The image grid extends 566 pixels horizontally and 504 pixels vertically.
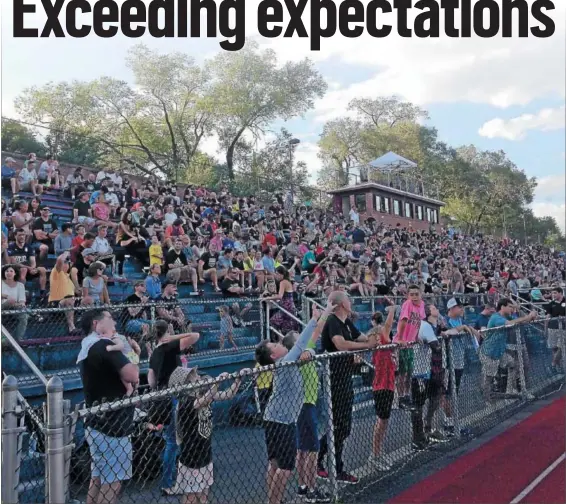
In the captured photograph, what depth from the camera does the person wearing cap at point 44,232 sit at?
9609mm

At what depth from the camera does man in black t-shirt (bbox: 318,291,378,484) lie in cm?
484

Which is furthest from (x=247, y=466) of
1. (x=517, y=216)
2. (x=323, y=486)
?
(x=517, y=216)

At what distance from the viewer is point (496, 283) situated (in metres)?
20.8

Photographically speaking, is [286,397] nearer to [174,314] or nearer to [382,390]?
[382,390]

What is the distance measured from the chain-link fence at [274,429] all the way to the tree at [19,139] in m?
13.7

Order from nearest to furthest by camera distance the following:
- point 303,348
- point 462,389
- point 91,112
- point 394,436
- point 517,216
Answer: point 303,348 < point 394,436 < point 462,389 < point 91,112 < point 517,216

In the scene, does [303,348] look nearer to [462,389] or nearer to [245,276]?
[462,389]

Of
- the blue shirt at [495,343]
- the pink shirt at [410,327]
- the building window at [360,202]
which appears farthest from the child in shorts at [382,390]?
the building window at [360,202]

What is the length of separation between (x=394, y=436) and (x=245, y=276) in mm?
6074

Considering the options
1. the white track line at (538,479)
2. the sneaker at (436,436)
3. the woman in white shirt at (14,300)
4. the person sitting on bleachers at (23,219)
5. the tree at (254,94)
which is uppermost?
the tree at (254,94)

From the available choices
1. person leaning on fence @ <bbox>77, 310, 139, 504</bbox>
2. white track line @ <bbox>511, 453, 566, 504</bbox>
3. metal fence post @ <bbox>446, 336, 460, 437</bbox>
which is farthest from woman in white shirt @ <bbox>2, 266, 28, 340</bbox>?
white track line @ <bbox>511, 453, 566, 504</bbox>

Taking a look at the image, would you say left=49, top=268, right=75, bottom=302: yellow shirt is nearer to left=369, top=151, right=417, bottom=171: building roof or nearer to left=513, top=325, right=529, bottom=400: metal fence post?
left=513, top=325, right=529, bottom=400: metal fence post

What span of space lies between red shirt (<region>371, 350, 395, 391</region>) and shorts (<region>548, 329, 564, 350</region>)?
5.58 m

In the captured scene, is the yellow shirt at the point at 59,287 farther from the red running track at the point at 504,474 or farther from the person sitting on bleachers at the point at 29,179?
the person sitting on bleachers at the point at 29,179
